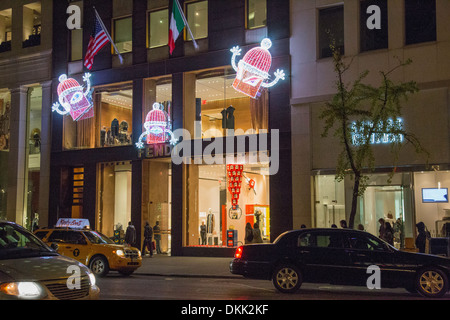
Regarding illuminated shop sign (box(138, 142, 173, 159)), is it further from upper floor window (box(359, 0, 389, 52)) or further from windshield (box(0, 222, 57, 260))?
windshield (box(0, 222, 57, 260))

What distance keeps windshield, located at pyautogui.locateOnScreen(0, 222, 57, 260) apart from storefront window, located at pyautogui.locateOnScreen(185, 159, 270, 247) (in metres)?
16.9

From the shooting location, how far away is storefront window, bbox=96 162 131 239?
95.0 ft

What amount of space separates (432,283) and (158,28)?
19712mm

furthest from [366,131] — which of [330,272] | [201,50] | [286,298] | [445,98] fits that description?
[201,50]

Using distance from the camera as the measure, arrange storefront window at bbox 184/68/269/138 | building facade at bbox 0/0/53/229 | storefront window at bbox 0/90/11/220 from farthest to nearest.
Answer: storefront window at bbox 0/90/11/220 → building facade at bbox 0/0/53/229 → storefront window at bbox 184/68/269/138

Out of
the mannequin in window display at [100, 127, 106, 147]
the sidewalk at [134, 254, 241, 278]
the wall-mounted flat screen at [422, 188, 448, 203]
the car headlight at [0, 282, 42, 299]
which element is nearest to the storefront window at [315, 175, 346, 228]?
the wall-mounted flat screen at [422, 188, 448, 203]

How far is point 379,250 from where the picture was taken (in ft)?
43.9

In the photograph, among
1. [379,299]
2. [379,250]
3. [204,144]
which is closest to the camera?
[379,299]

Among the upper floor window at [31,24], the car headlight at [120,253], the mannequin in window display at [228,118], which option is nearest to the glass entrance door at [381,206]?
the mannequin in window display at [228,118]

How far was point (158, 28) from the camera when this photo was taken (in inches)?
1101

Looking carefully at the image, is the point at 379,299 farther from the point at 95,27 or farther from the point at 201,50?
the point at 95,27

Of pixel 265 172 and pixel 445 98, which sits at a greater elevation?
pixel 445 98

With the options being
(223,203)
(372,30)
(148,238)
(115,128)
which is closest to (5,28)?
(115,128)
